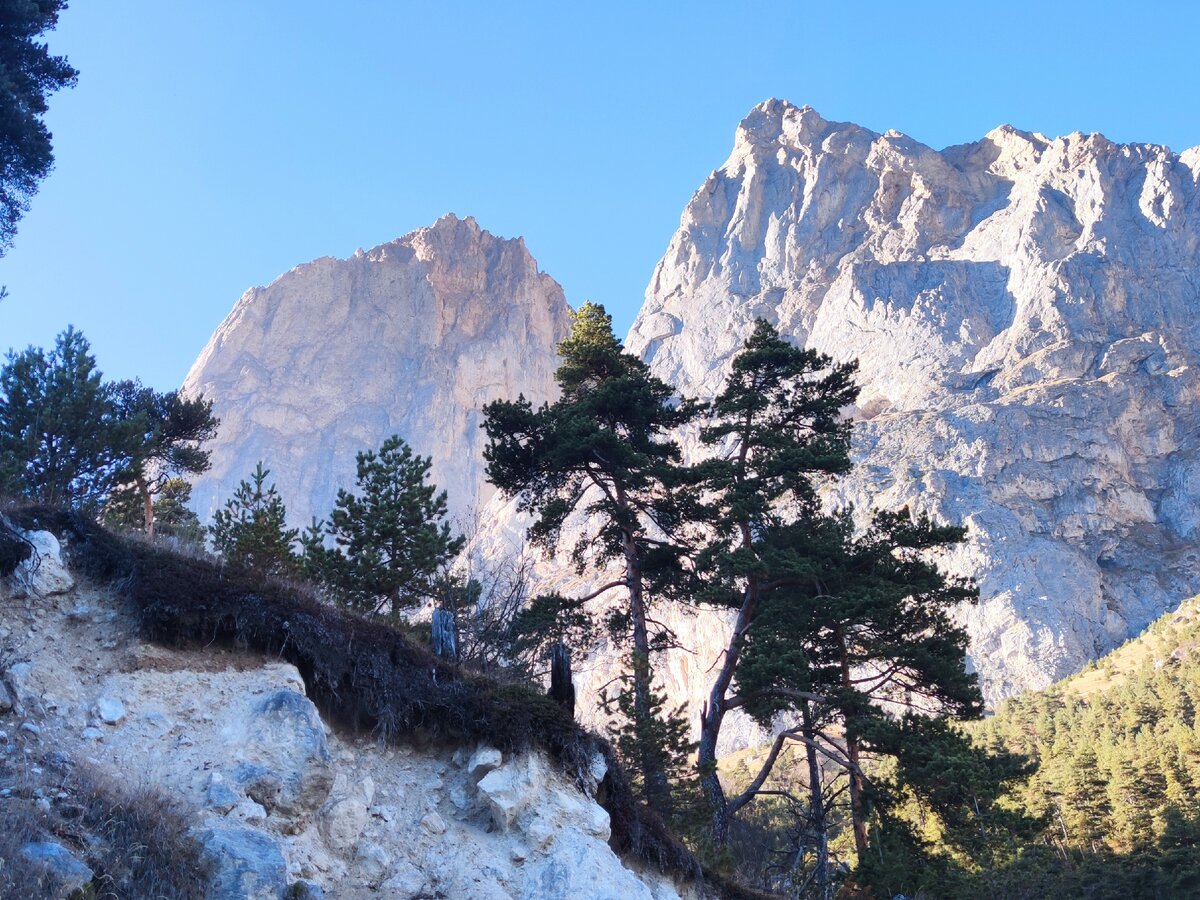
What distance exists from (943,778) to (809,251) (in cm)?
13969

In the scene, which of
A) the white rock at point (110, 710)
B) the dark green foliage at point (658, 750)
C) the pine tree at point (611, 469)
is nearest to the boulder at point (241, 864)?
the white rock at point (110, 710)

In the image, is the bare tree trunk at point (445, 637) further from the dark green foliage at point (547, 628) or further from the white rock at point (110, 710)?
the dark green foliage at point (547, 628)

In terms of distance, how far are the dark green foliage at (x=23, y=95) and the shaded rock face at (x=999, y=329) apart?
7564cm

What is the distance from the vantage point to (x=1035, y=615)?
8238cm

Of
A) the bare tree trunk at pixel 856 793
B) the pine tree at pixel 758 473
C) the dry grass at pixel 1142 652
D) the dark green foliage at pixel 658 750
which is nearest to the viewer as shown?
the dark green foliage at pixel 658 750

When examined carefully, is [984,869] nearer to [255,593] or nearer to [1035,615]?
[255,593]

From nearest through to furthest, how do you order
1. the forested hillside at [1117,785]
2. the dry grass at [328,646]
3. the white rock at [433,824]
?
the white rock at [433,824] → the dry grass at [328,646] → the forested hillside at [1117,785]

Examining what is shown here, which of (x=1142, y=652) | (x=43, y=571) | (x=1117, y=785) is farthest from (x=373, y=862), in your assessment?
(x=1142, y=652)

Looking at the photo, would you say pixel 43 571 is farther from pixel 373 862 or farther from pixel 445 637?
pixel 445 637

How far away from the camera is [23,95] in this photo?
702 inches

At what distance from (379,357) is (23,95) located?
133779 millimetres

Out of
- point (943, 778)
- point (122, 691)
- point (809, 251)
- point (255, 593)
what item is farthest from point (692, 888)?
point (809, 251)

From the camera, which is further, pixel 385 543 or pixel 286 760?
pixel 385 543

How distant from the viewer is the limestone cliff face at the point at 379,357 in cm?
13962
